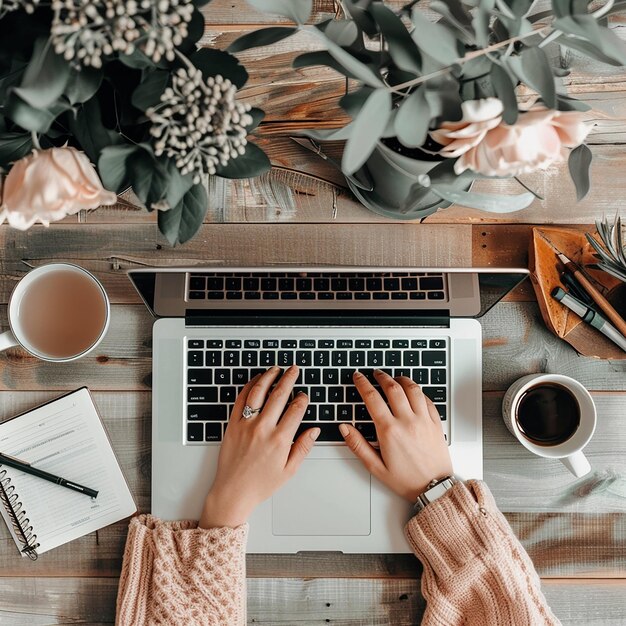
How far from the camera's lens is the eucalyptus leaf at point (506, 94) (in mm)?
455

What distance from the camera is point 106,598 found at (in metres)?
0.86

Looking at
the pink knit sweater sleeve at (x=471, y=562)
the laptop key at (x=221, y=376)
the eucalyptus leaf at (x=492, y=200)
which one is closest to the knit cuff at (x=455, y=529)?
the pink knit sweater sleeve at (x=471, y=562)

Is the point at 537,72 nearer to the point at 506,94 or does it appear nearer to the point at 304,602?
the point at 506,94

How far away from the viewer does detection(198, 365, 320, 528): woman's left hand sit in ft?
2.66

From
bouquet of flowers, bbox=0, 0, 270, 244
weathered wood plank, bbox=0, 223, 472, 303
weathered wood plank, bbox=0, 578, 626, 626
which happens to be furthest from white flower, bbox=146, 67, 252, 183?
weathered wood plank, bbox=0, 578, 626, 626

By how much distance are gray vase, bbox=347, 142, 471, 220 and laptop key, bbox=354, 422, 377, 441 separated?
29 centimetres

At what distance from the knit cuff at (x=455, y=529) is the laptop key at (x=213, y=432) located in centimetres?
29

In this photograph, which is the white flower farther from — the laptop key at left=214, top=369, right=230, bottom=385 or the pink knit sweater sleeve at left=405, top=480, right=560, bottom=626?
the pink knit sweater sleeve at left=405, top=480, right=560, bottom=626

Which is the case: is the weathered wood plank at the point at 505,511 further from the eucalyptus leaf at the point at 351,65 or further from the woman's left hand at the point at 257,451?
the eucalyptus leaf at the point at 351,65

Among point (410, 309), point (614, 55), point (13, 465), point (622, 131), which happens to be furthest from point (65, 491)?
point (622, 131)

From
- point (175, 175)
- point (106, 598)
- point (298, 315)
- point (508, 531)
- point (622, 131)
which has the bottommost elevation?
point (106, 598)

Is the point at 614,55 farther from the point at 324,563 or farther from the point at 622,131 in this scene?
the point at 324,563

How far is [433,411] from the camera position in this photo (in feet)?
2.69

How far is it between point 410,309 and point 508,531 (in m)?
0.33
